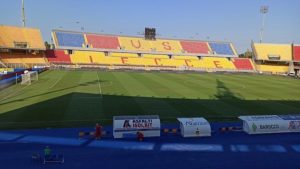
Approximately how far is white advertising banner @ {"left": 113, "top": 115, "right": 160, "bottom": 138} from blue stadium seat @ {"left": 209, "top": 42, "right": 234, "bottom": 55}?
242 ft

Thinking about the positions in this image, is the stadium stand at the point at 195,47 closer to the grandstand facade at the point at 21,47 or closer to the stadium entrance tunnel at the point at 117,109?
the grandstand facade at the point at 21,47

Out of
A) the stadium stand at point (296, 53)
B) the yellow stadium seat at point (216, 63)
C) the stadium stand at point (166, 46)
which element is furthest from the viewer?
the stadium stand at point (166, 46)

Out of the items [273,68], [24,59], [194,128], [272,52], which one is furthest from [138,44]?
[194,128]

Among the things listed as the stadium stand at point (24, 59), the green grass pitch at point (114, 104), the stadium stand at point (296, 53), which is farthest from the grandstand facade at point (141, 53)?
the green grass pitch at point (114, 104)

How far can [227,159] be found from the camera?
1569 cm

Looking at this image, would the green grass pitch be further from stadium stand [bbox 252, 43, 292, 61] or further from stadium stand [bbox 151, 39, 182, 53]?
stadium stand [bbox 252, 43, 292, 61]

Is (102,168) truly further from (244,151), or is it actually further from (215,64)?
(215,64)

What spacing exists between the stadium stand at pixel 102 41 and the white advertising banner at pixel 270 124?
63267 mm

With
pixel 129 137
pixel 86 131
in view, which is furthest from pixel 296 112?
pixel 86 131

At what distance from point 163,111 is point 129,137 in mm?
7379

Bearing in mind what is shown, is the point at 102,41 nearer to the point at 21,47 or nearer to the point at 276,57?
the point at 21,47

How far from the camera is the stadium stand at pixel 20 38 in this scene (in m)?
65.9

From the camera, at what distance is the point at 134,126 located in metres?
18.6

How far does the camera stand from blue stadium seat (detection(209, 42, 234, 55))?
89.8 meters
